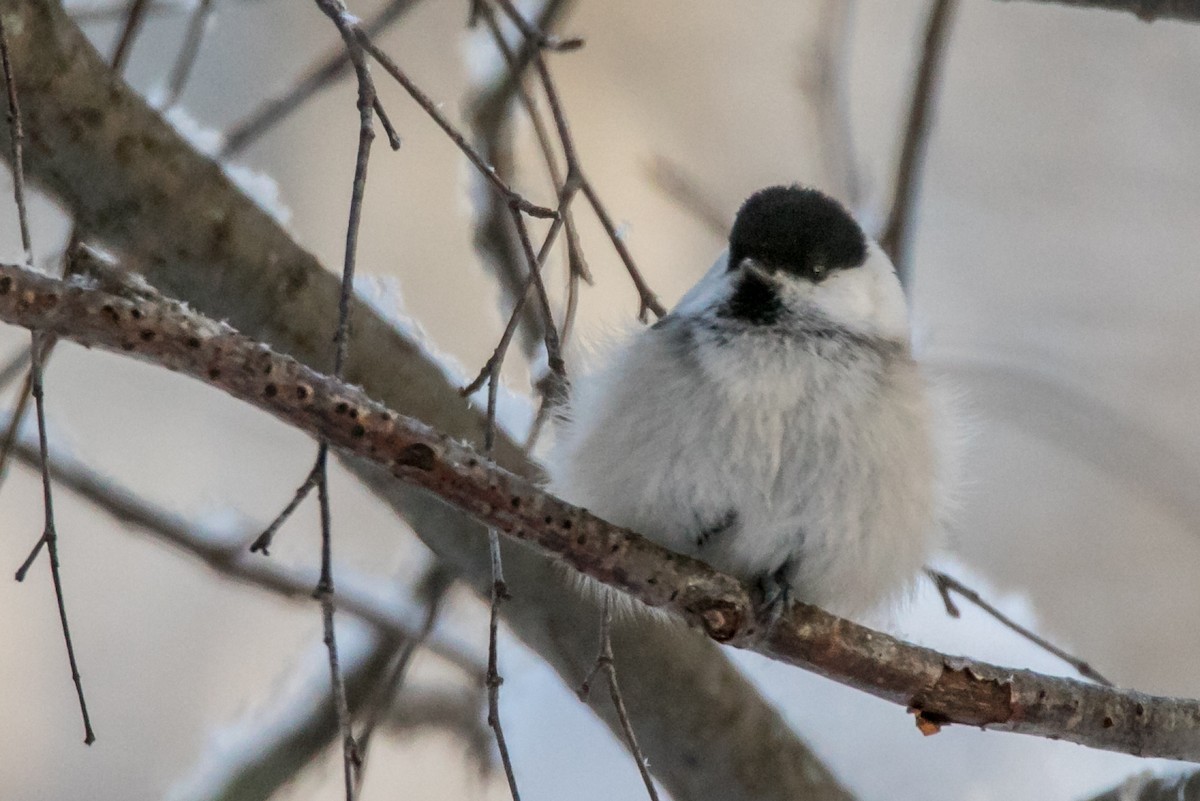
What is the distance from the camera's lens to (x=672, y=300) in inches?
123

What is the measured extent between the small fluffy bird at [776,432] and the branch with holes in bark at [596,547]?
0.43 feet

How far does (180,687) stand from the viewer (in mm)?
2961

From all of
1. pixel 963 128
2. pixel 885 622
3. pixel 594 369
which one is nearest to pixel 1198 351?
pixel 963 128

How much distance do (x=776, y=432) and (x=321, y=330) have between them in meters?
0.59

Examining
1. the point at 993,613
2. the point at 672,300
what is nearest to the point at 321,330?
the point at 993,613

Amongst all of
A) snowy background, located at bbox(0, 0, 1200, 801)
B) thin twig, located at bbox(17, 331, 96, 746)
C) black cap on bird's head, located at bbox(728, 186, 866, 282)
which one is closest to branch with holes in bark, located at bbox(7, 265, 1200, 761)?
thin twig, located at bbox(17, 331, 96, 746)

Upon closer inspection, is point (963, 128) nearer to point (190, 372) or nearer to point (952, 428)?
point (952, 428)

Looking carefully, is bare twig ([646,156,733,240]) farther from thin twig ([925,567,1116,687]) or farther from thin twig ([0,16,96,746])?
thin twig ([0,16,96,746])

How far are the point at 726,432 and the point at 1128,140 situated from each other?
2.82m

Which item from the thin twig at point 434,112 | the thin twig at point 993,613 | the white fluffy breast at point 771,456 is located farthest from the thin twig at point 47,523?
the thin twig at point 993,613

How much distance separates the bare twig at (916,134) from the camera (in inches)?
76.5

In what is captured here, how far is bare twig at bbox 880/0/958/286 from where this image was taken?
6.37 ft

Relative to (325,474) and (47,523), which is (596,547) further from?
(47,523)

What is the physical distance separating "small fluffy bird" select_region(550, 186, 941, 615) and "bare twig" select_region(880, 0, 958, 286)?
36 centimetres
